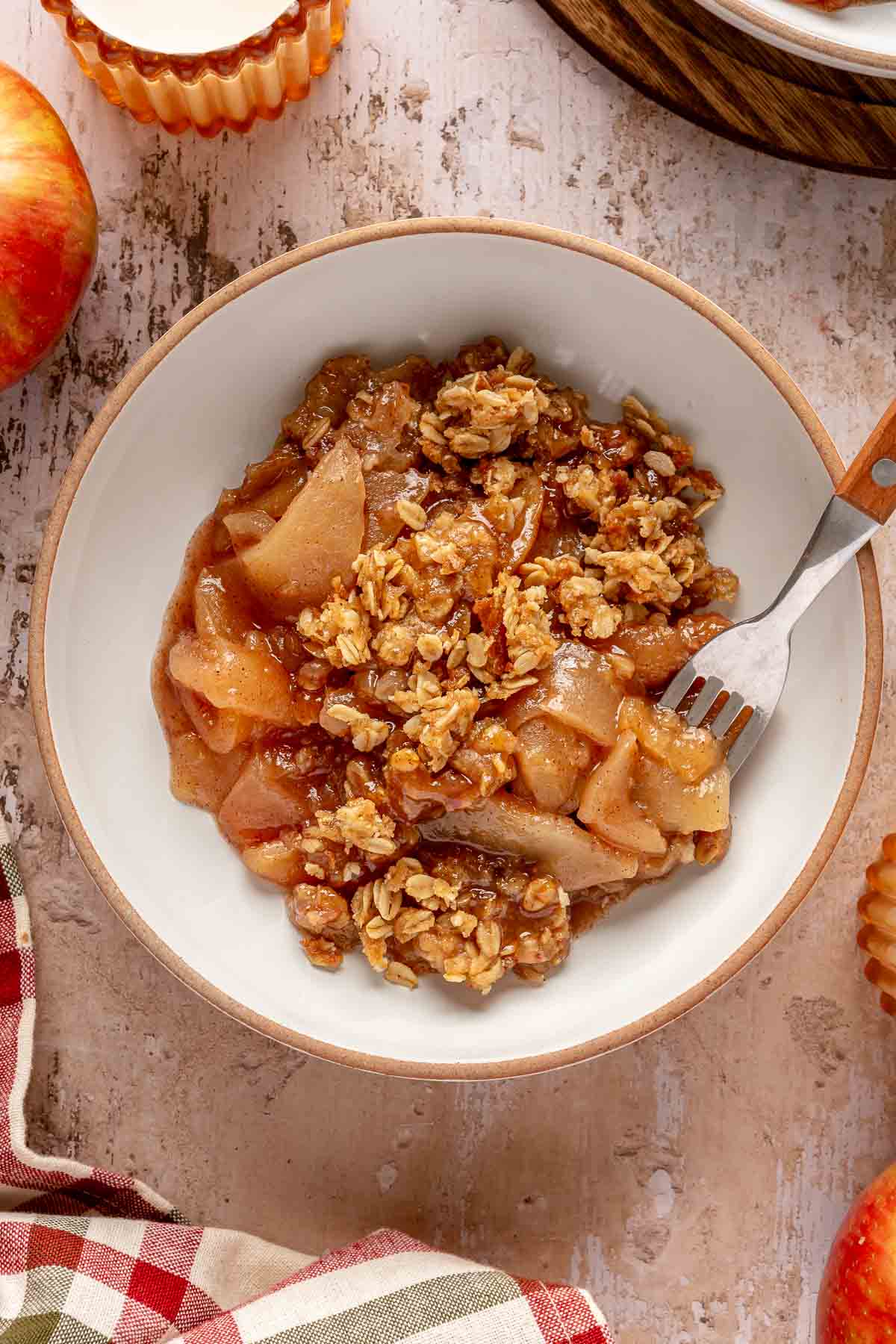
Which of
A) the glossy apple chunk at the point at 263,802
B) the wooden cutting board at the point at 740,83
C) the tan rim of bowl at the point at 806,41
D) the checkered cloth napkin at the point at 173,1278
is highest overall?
the tan rim of bowl at the point at 806,41

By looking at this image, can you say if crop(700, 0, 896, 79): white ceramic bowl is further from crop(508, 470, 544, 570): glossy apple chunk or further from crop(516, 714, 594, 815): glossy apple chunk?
crop(516, 714, 594, 815): glossy apple chunk

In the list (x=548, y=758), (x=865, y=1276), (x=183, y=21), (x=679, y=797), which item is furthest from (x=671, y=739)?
(x=183, y=21)

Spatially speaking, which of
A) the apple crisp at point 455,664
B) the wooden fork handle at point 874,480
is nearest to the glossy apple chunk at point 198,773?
the apple crisp at point 455,664

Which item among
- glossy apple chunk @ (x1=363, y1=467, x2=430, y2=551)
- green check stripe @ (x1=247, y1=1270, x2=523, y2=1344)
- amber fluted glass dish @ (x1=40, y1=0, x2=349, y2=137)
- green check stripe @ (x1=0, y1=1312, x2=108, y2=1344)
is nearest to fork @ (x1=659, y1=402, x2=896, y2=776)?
glossy apple chunk @ (x1=363, y1=467, x2=430, y2=551)

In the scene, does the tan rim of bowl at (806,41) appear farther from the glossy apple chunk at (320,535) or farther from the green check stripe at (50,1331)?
the green check stripe at (50,1331)

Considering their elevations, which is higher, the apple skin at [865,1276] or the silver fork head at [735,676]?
the silver fork head at [735,676]

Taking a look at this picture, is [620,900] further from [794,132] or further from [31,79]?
[31,79]

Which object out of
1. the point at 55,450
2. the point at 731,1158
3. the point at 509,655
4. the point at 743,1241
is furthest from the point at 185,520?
the point at 743,1241

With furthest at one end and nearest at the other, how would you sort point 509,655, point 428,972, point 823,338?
point 823,338, point 428,972, point 509,655
